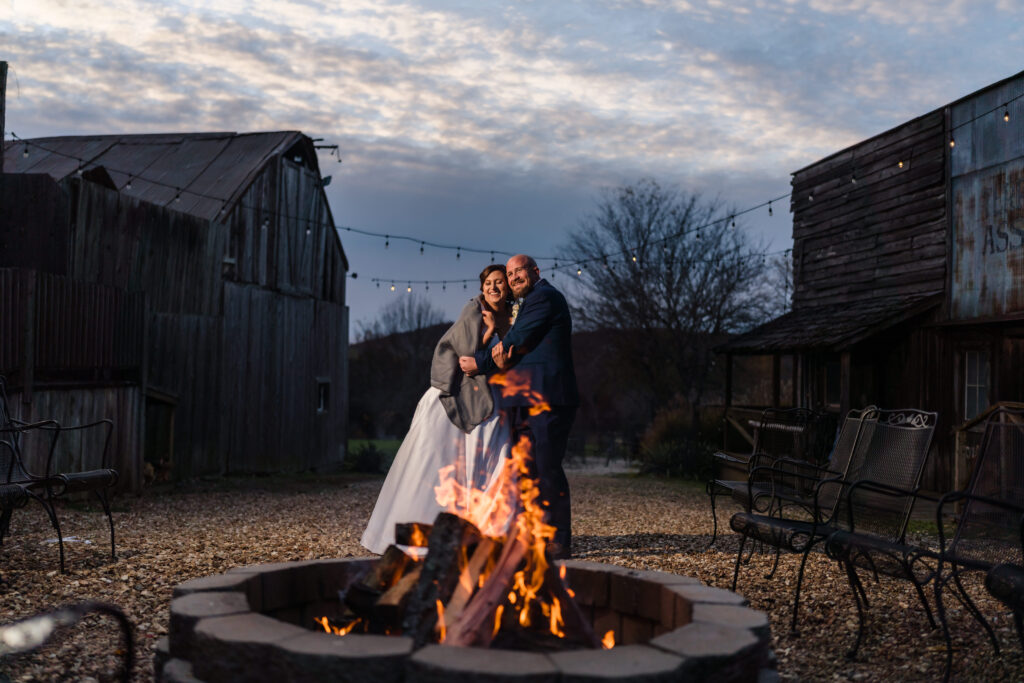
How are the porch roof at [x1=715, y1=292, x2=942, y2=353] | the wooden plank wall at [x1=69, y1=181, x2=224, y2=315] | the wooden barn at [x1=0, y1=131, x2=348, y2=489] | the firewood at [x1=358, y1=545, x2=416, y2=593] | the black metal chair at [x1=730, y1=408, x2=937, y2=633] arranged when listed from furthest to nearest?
the porch roof at [x1=715, y1=292, x2=942, y2=353] < the wooden plank wall at [x1=69, y1=181, x2=224, y2=315] < the wooden barn at [x1=0, y1=131, x2=348, y2=489] < the black metal chair at [x1=730, y1=408, x2=937, y2=633] < the firewood at [x1=358, y1=545, x2=416, y2=593]

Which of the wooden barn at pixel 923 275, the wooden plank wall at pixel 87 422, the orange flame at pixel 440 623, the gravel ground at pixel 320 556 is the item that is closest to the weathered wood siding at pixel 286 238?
the wooden plank wall at pixel 87 422

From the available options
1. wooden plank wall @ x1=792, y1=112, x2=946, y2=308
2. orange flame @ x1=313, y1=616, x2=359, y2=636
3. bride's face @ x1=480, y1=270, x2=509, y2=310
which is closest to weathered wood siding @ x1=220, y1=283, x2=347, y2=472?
wooden plank wall @ x1=792, y1=112, x2=946, y2=308

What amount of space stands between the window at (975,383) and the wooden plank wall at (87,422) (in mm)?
10931

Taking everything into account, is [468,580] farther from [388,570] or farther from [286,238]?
[286,238]

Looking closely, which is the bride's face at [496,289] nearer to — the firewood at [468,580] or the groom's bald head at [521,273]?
the groom's bald head at [521,273]

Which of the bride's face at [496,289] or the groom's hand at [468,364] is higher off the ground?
the bride's face at [496,289]

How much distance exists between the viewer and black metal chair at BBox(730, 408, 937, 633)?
16.0 feet

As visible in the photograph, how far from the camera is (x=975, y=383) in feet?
38.9

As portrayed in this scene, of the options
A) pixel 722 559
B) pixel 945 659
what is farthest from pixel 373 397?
pixel 945 659

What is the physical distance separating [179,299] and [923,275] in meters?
11.0

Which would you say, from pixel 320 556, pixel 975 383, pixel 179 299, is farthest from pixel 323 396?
pixel 975 383

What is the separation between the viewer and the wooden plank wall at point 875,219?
1248 cm

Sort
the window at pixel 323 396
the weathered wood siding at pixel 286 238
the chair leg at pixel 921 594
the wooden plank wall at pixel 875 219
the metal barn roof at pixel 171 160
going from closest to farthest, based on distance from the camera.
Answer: the chair leg at pixel 921 594 < the wooden plank wall at pixel 875 219 < the weathered wood siding at pixel 286 238 < the metal barn roof at pixel 171 160 < the window at pixel 323 396

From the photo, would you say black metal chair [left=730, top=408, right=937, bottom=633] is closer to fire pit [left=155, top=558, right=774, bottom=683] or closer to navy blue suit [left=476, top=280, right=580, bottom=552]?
navy blue suit [left=476, top=280, right=580, bottom=552]
